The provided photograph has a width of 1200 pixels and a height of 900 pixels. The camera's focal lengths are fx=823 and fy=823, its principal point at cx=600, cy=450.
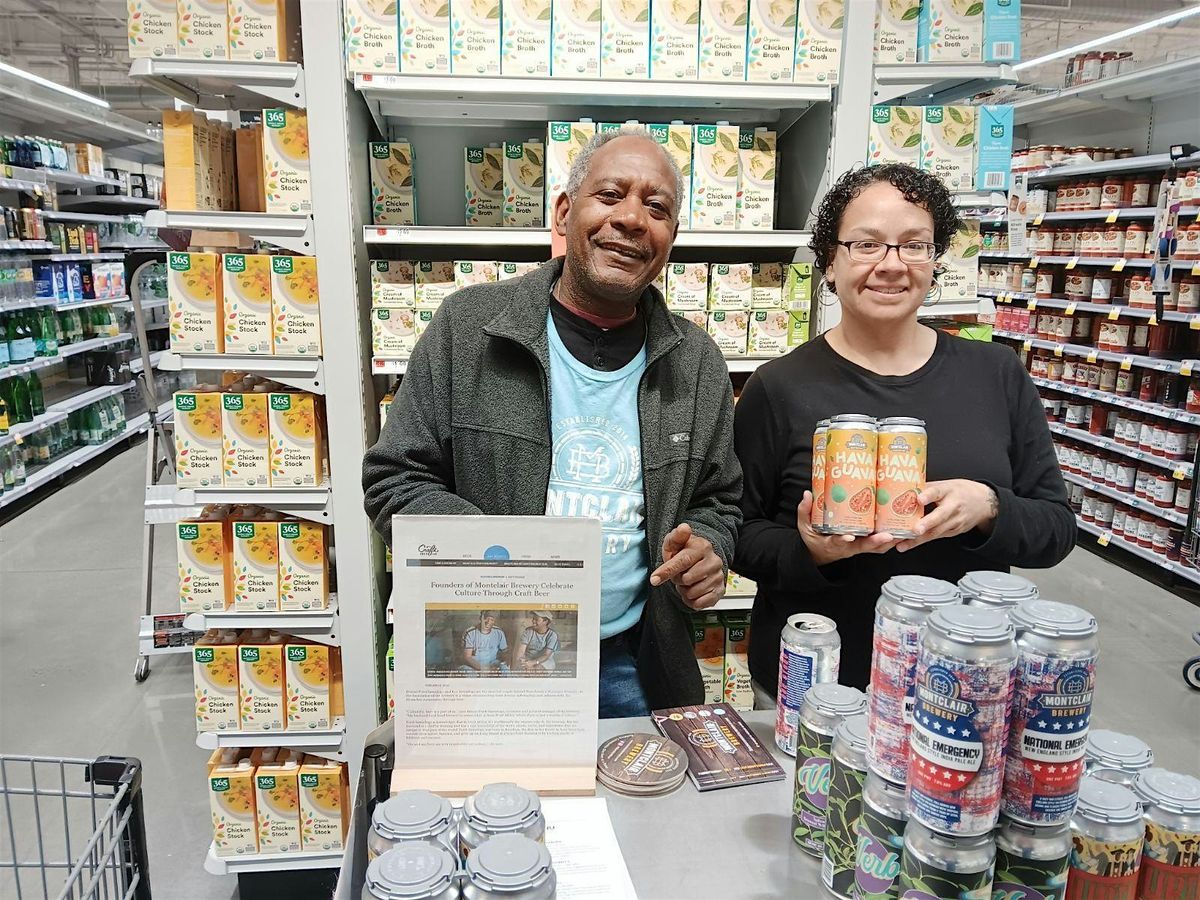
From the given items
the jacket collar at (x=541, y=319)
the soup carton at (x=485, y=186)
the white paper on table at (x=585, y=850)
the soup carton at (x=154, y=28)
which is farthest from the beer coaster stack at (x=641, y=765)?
the soup carton at (x=154, y=28)

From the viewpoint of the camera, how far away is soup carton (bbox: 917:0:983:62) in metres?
2.37

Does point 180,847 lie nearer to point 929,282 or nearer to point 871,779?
point 871,779

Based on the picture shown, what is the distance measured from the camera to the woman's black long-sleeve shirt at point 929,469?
5.47 feet

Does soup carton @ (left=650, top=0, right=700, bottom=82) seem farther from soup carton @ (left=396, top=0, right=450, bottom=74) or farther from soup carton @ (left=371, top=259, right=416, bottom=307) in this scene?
soup carton @ (left=371, top=259, right=416, bottom=307)

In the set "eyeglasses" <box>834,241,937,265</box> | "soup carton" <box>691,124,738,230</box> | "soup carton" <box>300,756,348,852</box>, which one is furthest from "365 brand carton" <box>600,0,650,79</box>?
"soup carton" <box>300,756,348,852</box>

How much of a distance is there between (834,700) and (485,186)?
206 centimetres

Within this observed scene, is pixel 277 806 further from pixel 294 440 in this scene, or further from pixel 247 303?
pixel 247 303

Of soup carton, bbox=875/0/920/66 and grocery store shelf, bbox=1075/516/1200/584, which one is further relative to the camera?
grocery store shelf, bbox=1075/516/1200/584

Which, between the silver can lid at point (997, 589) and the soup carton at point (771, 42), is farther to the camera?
the soup carton at point (771, 42)

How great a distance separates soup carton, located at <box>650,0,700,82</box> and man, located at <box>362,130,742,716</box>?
2.71 ft

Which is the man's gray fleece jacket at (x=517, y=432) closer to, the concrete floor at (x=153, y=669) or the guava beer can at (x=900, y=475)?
the guava beer can at (x=900, y=475)

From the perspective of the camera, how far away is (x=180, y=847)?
2789 mm

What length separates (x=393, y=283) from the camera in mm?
2459

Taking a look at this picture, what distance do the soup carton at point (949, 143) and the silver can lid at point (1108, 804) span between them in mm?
2001
